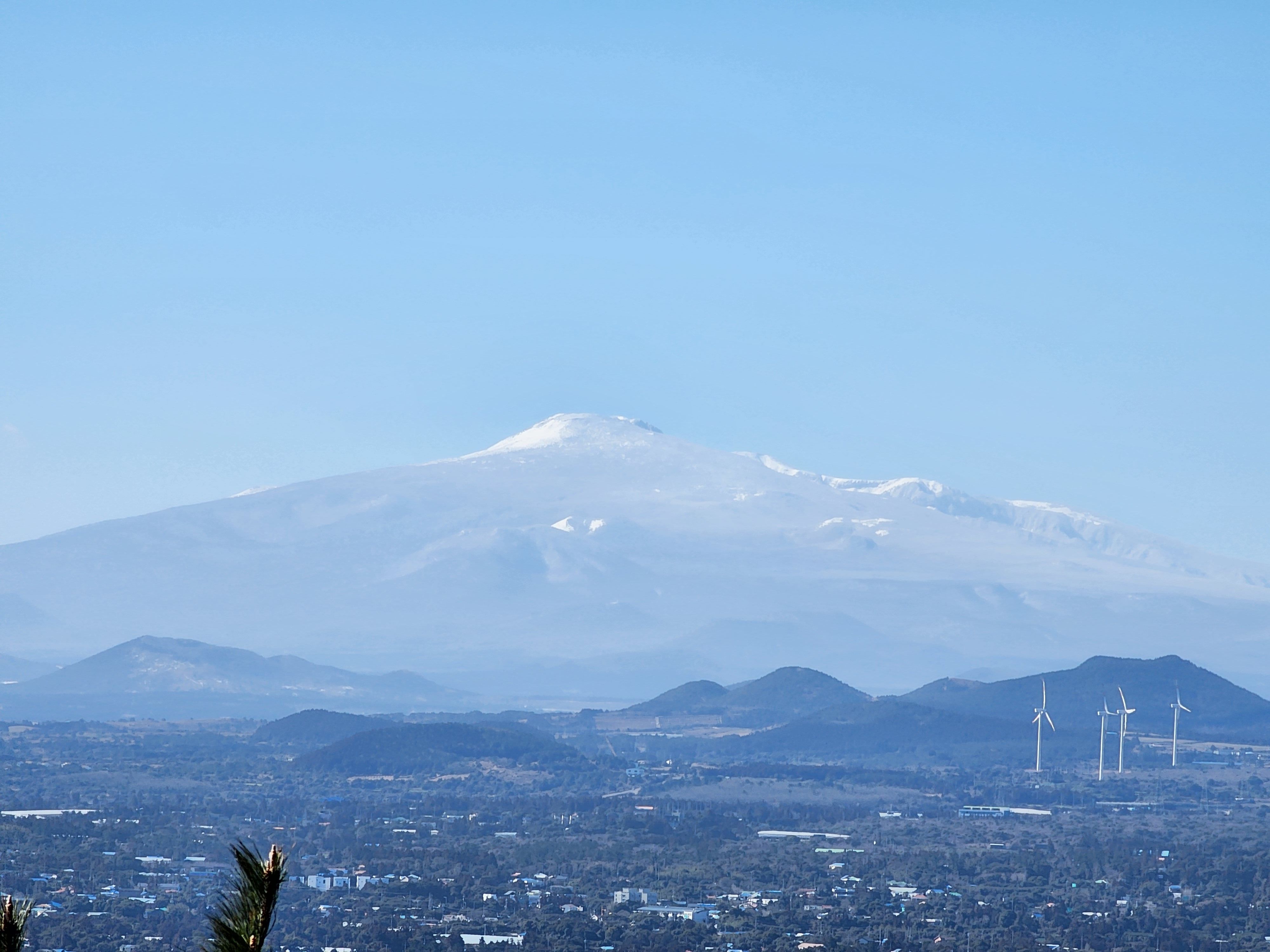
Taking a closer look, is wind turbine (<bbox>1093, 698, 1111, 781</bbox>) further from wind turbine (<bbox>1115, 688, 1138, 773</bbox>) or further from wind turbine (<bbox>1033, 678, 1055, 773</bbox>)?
wind turbine (<bbox>1033, 678, 1055, 773</bbox>)

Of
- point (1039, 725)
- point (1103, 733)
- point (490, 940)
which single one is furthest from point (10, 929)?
point (1039, 725)

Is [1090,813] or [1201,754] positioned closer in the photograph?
[1090,813]

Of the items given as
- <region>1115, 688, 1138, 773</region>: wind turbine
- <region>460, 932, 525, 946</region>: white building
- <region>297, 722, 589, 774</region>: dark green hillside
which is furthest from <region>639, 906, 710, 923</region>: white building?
<region>1115, 688, 1138, 773</region>: wind turbine

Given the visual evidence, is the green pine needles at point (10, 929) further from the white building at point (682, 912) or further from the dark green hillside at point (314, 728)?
the dark green hillside at point (314, 728)

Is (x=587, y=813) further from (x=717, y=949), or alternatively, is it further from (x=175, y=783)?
(x=717, y=949)

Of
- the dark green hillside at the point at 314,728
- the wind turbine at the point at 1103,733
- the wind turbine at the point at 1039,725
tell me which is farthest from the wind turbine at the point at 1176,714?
the dark green hillside at the point at 314,728

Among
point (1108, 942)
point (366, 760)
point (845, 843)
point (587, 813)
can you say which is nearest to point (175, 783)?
point (366, 760)
